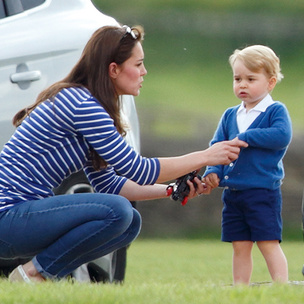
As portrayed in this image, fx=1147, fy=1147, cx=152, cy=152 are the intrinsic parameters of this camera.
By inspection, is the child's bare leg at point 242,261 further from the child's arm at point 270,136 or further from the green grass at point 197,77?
the green grass at point 197,77

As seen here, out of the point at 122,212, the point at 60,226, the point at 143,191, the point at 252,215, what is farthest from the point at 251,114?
the point at 60,226

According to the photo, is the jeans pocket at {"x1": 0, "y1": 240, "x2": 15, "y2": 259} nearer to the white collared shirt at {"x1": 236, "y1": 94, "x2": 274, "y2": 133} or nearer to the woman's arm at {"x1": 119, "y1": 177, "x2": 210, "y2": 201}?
the woman's arm at {"x1": 119, "y1": 177, "x2": 210, "y2": 201}

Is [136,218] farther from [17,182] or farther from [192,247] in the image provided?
[192,247]

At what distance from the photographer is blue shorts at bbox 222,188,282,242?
5715 millimetres

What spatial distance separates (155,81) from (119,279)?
73.4 ft

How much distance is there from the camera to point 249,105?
230 inches

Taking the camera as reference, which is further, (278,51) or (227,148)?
(278,51)

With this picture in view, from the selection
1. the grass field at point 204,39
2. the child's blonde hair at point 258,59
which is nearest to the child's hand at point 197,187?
the child's blonde hair at point 258,59

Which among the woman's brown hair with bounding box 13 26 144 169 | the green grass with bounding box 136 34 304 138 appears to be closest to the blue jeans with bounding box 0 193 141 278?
the woman's brown hair with bounding box 13 26 144 169

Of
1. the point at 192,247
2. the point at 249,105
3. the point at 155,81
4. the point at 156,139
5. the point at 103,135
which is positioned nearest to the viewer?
the point at 103,135

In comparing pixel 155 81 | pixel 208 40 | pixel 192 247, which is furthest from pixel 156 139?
pixel 208 40

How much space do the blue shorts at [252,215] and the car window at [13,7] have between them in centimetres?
144

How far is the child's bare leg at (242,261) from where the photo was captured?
5824 mm

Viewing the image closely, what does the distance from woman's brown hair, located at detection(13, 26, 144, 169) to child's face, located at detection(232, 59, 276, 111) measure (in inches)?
29.7
